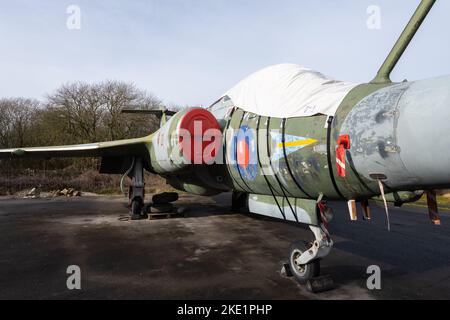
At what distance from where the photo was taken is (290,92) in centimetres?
461

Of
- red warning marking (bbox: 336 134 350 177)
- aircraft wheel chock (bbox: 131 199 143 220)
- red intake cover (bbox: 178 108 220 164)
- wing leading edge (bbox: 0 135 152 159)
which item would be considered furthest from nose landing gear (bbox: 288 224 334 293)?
aircraft wheel chock (bbox: 131 199 143 220)

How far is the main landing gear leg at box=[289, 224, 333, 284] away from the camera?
4.46m

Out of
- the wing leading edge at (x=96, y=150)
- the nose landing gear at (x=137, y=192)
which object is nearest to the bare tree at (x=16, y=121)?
the wing leading edge at (x=96, y=150)

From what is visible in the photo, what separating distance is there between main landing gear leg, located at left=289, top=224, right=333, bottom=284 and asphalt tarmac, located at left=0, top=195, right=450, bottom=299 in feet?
0.70

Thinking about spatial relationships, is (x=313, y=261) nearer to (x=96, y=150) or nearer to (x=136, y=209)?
(x=136, y=209)

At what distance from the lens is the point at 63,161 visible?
33594 millimetres

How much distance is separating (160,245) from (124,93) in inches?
1288

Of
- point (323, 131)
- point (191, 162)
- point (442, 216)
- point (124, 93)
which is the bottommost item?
point (442, 216)

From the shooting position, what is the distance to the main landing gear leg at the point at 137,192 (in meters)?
10.9

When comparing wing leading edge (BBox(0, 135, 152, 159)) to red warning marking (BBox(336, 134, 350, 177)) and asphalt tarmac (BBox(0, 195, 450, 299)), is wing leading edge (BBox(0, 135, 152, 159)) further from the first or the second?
red warning marking (BBox(336, 134, 350, 177))

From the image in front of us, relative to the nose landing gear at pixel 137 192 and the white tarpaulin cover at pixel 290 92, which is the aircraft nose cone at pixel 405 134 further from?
the nose landing gear at pixel 137 192
